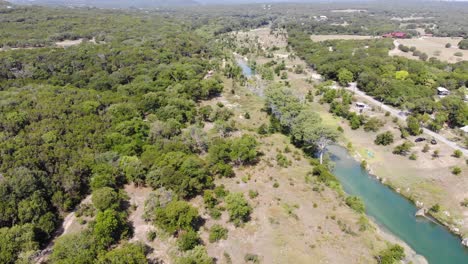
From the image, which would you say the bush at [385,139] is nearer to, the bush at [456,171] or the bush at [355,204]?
the bush at [456,171]

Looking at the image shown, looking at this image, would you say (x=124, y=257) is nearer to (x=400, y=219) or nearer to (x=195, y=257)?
(x=195, y=257)

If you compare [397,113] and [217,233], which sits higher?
[397,113]

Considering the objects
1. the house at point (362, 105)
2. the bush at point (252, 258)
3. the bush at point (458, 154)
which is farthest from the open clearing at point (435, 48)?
the bush at point (252, 258)

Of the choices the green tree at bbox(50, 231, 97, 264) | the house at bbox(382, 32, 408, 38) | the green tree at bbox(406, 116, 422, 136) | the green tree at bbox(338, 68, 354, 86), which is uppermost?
the house at bbox(382, 32, 408, 38)

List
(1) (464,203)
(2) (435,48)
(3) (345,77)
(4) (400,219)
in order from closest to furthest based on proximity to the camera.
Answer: (4) (400,219) → (1) (464,203) → (3) (345,77) → (2) (435,48)

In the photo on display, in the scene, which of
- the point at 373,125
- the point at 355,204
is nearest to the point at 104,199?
the point at 355,204

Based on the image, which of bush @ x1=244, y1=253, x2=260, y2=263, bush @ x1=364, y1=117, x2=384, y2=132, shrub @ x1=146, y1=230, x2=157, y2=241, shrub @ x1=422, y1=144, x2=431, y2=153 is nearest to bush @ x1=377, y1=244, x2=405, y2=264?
bush @ x1=244, y1=253, x2=260, y2=263

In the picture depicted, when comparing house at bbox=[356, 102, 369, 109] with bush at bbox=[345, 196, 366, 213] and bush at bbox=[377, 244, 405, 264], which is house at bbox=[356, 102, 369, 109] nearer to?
bush at bbox=[345, 196, 366, 213]
